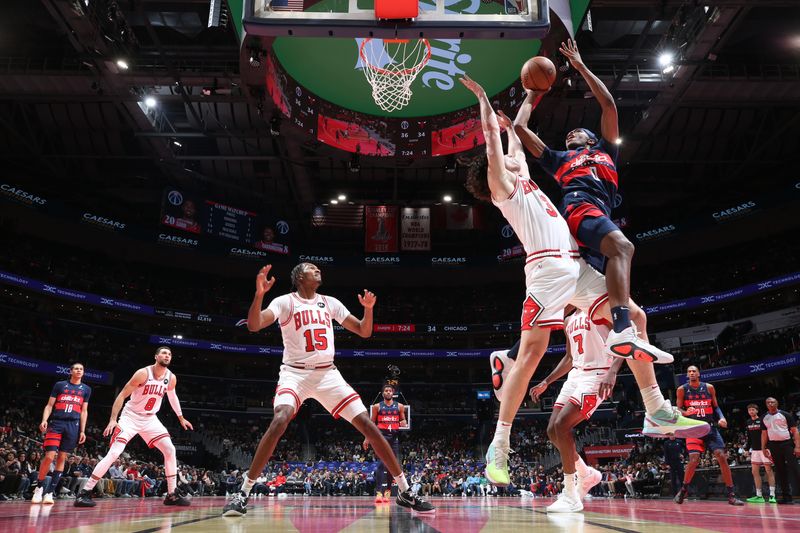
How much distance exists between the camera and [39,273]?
2709 cm

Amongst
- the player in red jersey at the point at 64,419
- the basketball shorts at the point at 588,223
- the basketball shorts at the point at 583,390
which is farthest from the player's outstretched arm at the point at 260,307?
the player in red jersey at the point at 64,419

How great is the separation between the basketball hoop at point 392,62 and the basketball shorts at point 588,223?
767 cm

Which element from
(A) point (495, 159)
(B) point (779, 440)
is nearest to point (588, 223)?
(A) point (495, 159)

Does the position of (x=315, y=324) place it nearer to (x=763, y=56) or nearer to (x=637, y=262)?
(x=763, y=56)

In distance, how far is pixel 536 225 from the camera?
13.5ft

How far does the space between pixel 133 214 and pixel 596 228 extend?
1204 inches

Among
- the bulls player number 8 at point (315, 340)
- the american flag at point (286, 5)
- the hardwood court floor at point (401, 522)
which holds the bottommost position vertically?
the hardwood court floor at point (401, 522)

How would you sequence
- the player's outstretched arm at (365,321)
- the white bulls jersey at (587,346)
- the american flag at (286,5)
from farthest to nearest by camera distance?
1. the american flag at (286,5)
2. the white bulls jersey at (587,346)
3. the player's outstretched arm at (365,321)

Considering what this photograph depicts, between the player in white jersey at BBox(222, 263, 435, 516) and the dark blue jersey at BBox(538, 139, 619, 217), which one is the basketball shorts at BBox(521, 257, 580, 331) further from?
the player in white jersey at BBox(222, 263, 435, 516)

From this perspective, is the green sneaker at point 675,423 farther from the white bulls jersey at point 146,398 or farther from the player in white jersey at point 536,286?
the white bulls jersey at point 146,398

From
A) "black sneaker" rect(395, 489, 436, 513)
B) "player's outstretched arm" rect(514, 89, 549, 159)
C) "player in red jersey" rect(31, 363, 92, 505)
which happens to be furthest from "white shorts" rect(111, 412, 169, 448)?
"player's outstretched arm" rect(514, 89, 549, 159)

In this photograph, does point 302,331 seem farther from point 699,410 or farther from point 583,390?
point 699,410

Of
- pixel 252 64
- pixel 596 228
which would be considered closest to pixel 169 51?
pixel 252 64

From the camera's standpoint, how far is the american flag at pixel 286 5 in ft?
19.7
